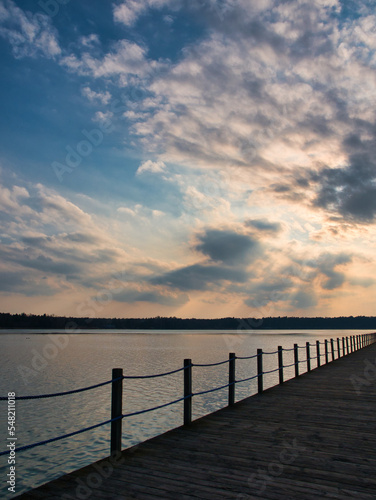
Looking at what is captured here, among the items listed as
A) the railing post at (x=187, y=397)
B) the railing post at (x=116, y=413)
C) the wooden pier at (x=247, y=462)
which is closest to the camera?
the wooden pier at (x=247, y=462)

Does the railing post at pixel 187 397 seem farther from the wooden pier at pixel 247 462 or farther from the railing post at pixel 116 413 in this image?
the railing post at pixel 116 413

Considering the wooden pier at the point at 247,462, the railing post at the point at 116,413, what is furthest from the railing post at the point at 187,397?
the railing post at the point at 116,413

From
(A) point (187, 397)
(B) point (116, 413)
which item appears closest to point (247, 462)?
(B) point (116, 413)

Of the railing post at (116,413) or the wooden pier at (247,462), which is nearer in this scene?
the wooden pier at (247,462)

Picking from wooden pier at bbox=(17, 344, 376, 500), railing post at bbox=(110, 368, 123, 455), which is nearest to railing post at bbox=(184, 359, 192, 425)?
wooden pier at bbox=(17, 344, 376, 500)

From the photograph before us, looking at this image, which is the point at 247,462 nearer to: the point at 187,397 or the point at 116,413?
the point at 116,413

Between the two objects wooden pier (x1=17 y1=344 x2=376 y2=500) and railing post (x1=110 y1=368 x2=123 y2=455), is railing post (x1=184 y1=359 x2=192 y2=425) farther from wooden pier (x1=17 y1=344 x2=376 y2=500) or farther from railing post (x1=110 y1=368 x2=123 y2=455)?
railing post (x1=110 y1=368 x2=123 y2=455)

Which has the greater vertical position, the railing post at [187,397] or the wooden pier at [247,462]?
the railing post at [187,397]

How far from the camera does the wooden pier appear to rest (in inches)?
204

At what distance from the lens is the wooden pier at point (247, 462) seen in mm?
5191

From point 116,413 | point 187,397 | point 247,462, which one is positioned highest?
point 116,413

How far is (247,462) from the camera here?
6344mm

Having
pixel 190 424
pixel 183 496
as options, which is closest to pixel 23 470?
pixel 190 424

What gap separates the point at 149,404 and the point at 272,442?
16981 millimetres
